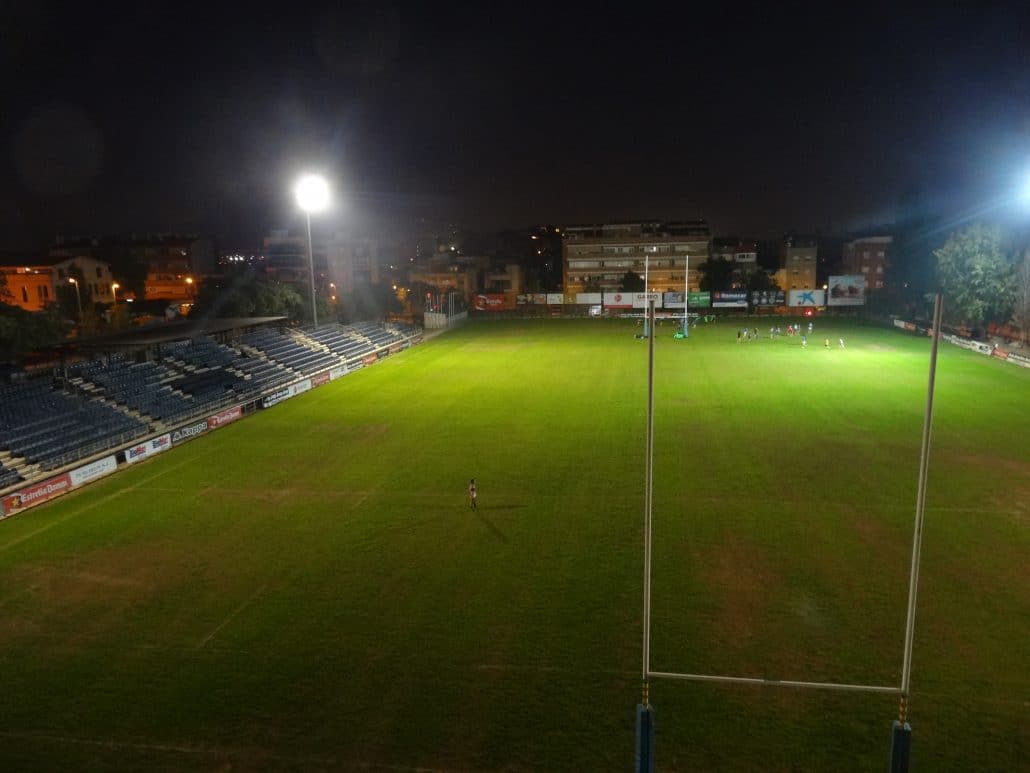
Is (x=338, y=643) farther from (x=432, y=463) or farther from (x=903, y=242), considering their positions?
(x=903, y=242)

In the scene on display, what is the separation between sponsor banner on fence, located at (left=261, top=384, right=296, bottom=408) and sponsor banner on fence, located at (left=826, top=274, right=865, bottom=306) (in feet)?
213

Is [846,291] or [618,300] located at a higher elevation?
[846,291]

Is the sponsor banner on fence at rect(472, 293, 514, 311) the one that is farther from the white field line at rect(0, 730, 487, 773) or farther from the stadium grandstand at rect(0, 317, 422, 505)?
the white field line at rect(0, 730, 487, 773)

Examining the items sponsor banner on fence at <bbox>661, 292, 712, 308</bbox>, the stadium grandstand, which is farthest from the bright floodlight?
sponsor banner on fence at <bbox>661, 292, 712, 308</bbox>

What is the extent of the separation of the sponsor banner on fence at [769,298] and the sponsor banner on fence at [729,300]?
1.11 meters

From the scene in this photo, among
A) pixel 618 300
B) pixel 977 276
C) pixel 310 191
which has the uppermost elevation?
pixel 310 191

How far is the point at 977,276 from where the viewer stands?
50750mm

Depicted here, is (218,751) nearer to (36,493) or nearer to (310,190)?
(36,493)

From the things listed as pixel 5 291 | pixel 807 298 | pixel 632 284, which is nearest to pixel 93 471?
pixel 5 291

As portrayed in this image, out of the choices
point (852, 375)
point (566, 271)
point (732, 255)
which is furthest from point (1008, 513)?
point (732, 255)

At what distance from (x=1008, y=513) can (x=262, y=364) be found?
33156 mm

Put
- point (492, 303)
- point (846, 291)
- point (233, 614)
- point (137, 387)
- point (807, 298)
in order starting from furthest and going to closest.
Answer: point (492, 303)
point (807, 298)
point (846, 291)
point (137, 387)
point (233, 614)

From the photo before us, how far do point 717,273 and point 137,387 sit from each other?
72647 mm

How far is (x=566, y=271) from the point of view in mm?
95812
